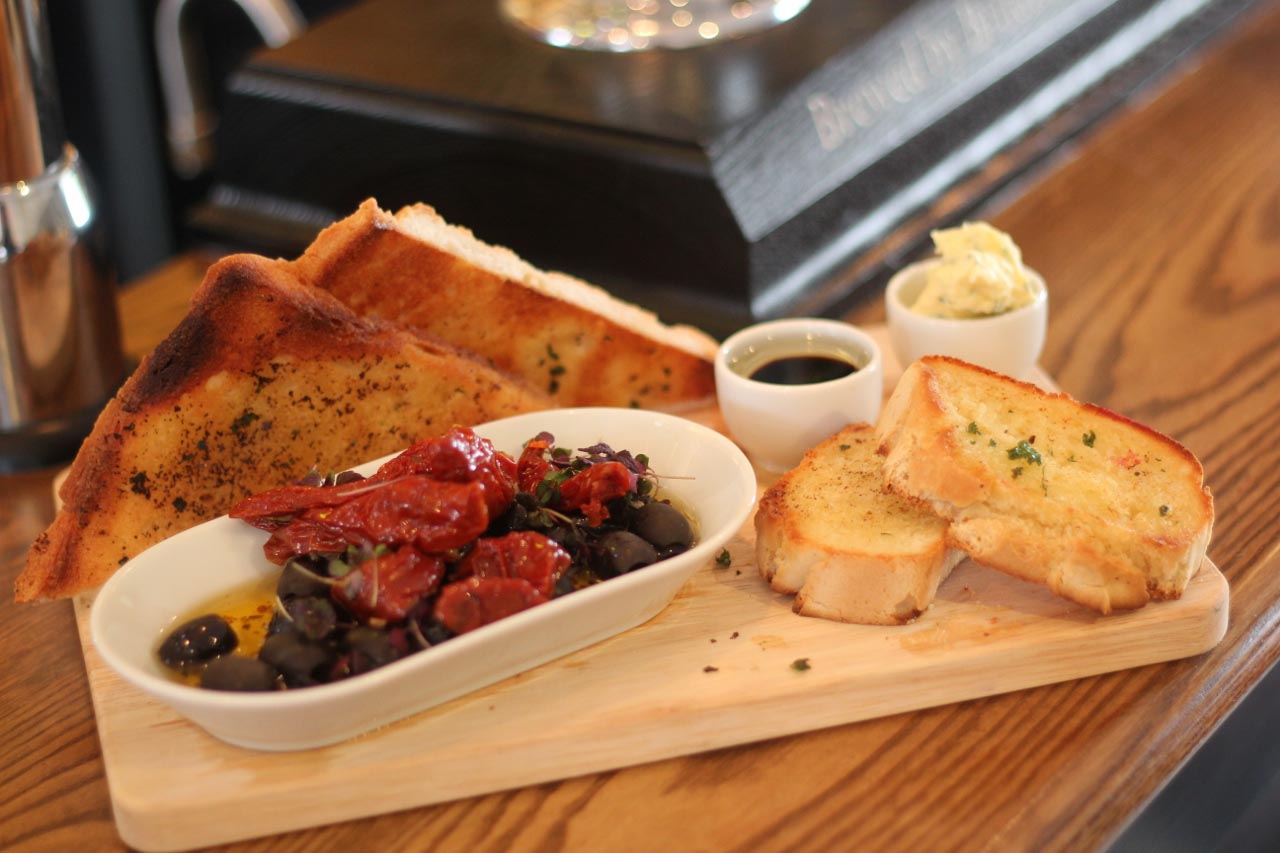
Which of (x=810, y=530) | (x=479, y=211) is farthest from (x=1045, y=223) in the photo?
(x=810, y=530)

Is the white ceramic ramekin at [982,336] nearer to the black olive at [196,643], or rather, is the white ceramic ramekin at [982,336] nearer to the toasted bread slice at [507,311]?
Answer: the toasted bread slice at [507,311]

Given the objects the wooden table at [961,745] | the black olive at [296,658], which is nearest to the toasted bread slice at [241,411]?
the wooden table at [961,745]

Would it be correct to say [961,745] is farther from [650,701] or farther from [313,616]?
[313,616]

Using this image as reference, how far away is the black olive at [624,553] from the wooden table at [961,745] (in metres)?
0.20

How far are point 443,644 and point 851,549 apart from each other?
44cm

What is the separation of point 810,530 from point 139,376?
0.79m

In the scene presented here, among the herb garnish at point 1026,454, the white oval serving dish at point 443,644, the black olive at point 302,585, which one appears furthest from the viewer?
the herb garnish at point 1026,454

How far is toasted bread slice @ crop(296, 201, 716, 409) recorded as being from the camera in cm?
164

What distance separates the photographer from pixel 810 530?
1434mm

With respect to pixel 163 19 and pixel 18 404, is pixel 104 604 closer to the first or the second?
pixel 18 404

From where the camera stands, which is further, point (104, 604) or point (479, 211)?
point (479, 211)

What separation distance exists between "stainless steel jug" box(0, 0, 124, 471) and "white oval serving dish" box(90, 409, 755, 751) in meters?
0.56

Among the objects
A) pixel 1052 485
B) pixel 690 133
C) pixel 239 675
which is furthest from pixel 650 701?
pixel 690 133

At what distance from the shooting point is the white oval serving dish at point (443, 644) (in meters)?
1.22
